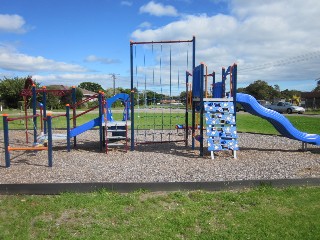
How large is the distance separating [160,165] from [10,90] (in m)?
51.7

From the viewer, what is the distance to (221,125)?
8.59 meters

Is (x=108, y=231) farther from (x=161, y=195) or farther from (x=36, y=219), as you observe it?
(x=161, y=195)

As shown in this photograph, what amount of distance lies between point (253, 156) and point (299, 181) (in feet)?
9.53

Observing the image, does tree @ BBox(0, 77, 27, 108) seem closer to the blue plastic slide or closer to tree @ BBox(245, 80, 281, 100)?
the blue plastic slide

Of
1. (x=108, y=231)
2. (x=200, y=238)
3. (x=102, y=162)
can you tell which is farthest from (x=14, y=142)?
(x=200, y=238)

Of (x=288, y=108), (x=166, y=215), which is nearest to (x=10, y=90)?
(x=288, y=108)

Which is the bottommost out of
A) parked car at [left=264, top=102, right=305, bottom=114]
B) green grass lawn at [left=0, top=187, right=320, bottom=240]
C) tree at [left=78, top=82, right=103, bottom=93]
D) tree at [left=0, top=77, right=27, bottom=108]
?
green grass lawn at [left=0, top=187, right=320, bottom=240]

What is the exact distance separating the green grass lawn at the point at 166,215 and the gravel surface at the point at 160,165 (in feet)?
3.19

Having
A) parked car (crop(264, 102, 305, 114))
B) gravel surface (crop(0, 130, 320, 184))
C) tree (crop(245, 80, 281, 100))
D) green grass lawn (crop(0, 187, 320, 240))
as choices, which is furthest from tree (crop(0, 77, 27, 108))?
tree (crop(245, 80, 281, 100))

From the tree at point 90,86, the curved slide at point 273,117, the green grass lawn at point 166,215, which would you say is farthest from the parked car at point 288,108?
the tree at point 90,86

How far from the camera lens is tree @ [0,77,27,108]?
52.4 metres

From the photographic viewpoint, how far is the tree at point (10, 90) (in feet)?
172

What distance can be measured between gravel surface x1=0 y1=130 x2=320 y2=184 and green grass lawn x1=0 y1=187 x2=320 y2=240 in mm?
973

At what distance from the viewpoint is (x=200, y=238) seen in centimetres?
376
